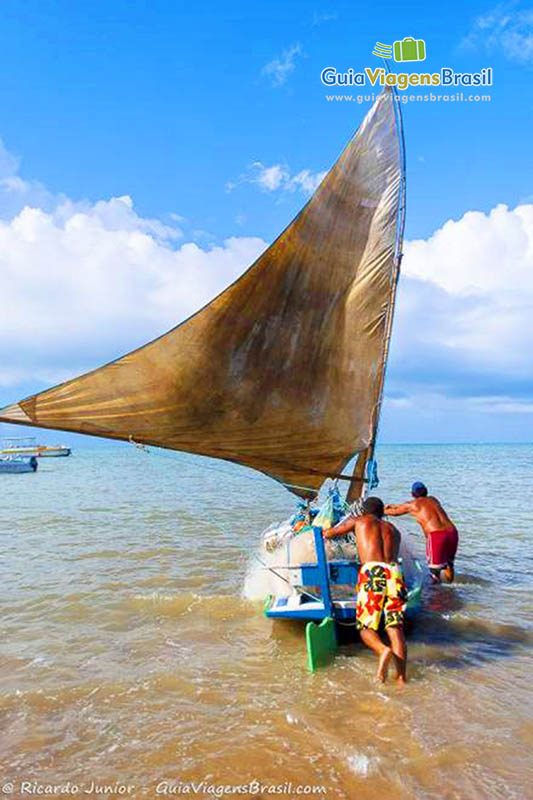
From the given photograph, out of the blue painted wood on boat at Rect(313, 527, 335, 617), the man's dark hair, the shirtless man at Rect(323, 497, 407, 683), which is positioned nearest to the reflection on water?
the shirtless man at Rect(323, 497, 407, 683)

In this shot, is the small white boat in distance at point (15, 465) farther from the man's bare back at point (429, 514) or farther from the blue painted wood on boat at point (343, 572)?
the blue painted wood on boat at point (343, 572)

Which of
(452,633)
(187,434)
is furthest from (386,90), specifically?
(452,633)

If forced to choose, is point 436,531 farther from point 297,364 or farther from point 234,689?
point 234,689

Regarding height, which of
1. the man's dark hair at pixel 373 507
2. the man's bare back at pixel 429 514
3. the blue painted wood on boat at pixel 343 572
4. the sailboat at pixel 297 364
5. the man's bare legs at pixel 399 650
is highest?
the sailboat at pixel 297 364

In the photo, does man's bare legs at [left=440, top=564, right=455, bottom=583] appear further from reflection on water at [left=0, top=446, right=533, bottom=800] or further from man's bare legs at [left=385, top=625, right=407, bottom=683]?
man's bare legs at [left=385, top=625, right=407, bottom=683]

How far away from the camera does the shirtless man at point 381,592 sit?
596 centimetres

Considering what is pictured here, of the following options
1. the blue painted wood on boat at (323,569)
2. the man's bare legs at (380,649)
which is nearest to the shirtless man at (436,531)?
the blue painted wood on boat at (323,569)

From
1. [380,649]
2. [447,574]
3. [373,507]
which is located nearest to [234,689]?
[380,649]

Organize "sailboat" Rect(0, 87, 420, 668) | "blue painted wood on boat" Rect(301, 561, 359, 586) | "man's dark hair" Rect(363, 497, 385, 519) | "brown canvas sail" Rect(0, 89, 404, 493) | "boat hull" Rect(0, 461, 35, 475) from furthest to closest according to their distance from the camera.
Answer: "boat hull" Rect(0, 461, 35, 475) → "brown canvas sail" Rect(0, 89, 404, 493) → "sailboat" Rect(0, 87, 420, 668) → "blue painted wood on boat" Rect(301, 561, 359, 586) → "man's dark hair" Rect(363, 497, 385, 519)

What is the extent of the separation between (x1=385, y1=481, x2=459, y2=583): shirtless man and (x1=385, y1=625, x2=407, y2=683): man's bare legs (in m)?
3.46

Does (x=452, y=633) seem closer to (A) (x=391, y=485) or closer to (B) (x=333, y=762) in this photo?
(B) (x=333, y=762)

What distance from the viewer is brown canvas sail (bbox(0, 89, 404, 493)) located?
758cm

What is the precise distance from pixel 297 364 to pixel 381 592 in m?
4.01

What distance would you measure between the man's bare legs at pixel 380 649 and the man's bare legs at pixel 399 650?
103 mm
